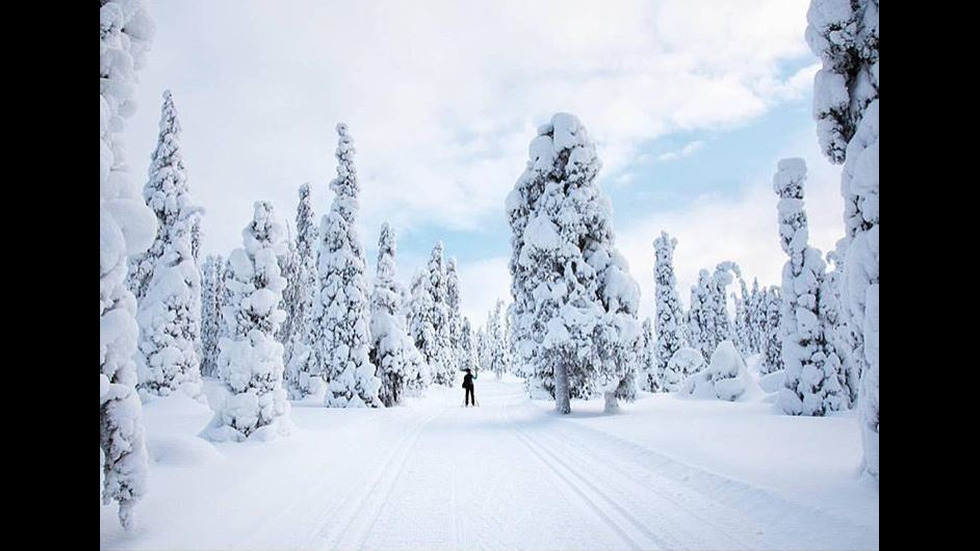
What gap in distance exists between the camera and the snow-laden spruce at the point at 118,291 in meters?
4.89

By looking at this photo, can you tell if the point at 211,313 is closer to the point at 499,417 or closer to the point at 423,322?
the point at 423,322

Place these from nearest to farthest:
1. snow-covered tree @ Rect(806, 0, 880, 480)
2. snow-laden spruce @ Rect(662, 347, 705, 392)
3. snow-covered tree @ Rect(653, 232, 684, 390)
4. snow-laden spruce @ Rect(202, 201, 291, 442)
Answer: snow-covered tree @ Rect(806, 0, 880, 480) < snow-laden spruce @ Rect(202, 201, 291, 442) < snow-laden spruce @ Rect(662, 347, 705, 392) < snow-covered tree @ Rect(653, 232, 684, 390)

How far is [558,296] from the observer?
18.3 m

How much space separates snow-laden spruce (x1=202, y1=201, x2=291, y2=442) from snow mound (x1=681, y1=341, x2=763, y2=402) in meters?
→ 22.9

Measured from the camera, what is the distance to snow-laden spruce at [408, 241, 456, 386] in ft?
139

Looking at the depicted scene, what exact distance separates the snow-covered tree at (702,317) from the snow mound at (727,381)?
20.1 m

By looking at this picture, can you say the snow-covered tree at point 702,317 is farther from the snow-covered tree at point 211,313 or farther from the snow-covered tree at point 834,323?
the snow-covered tree at point 211,313

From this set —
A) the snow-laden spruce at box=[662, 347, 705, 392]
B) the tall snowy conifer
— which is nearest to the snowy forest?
the snow-laden spruce at box=[662, 347, 705, 392]

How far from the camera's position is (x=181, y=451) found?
8.77 metres

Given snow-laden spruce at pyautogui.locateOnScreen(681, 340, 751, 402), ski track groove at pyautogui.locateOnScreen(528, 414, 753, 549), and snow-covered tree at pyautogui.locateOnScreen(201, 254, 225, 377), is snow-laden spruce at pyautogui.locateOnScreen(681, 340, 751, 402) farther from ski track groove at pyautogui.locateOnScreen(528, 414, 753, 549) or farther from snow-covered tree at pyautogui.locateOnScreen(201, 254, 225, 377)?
snow-covered tree at pyautogui.locateOnScreen(201, 254, 225, 377)

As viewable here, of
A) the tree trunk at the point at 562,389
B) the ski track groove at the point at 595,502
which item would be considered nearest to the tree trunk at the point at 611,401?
the tree trunk at the point at 562,389
